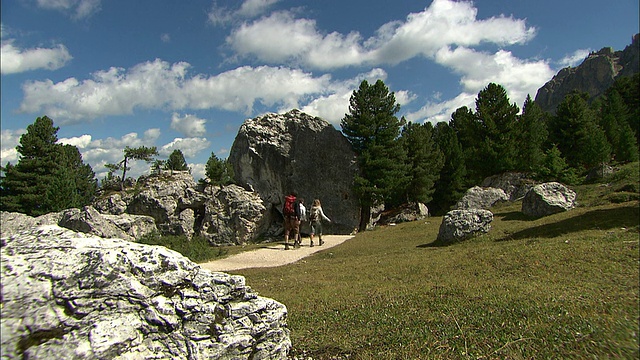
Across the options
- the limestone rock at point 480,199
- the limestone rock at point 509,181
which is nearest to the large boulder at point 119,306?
the limestone rock at point 480,199

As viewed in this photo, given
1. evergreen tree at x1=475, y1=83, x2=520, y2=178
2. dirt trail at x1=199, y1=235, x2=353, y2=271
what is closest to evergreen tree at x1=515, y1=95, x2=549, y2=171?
evergreen tree at x1=475, y1=83, x2=520, y2=178

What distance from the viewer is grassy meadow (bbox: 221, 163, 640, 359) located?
4027 millimetres

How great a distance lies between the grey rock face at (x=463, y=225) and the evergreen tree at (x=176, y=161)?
3461 cm

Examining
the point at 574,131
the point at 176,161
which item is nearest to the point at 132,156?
the point at 176,161

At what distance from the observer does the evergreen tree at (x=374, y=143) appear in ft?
106

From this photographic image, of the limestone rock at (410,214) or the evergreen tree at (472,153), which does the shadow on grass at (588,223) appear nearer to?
the limestone rock at (410,214)

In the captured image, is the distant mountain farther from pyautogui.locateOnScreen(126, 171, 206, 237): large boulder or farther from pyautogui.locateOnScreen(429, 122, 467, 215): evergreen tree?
pyautogui.locateOnScreen(126, 171, 206, 237): large boulder

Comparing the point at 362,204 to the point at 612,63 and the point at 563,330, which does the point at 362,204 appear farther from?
the point at 612,63

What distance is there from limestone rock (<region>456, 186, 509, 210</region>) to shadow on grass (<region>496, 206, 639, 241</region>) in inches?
459

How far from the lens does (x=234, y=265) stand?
15250 mm

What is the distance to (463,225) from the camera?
49.5ft

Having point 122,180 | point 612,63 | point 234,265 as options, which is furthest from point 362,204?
point 612,63

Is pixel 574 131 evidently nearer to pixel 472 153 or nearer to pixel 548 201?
pixel 472 153

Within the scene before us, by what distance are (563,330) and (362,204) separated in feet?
95.3
